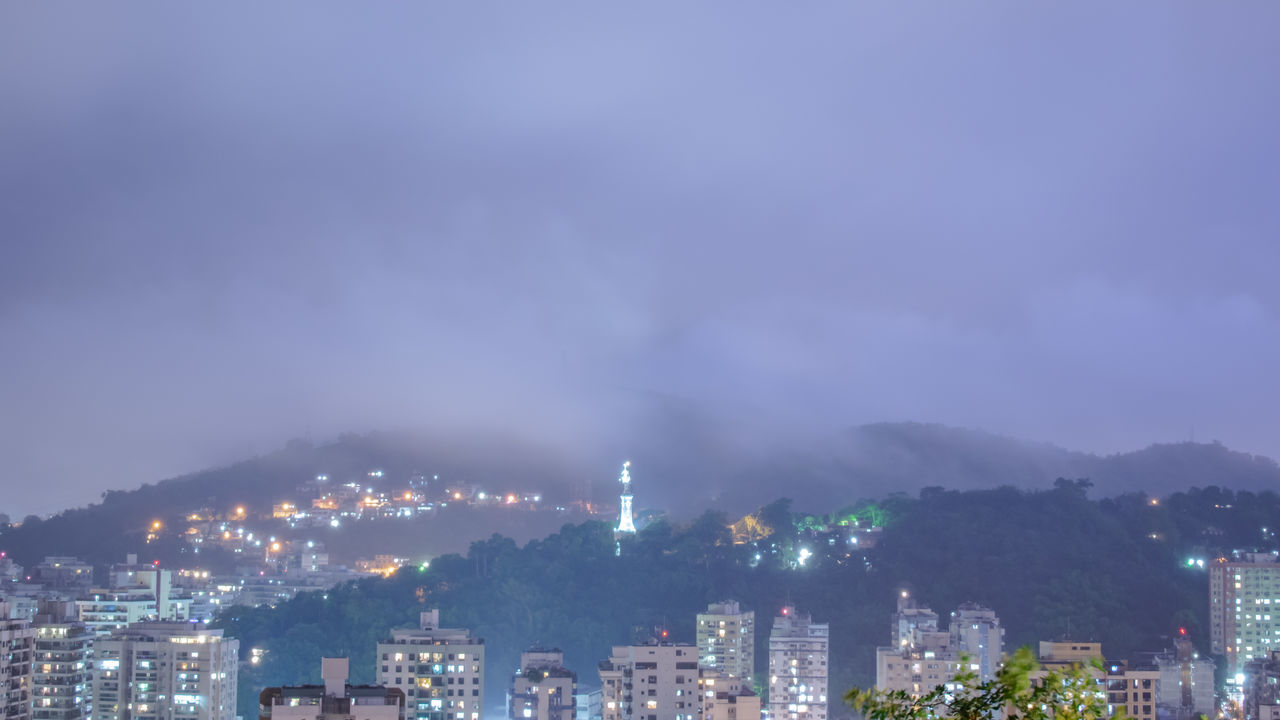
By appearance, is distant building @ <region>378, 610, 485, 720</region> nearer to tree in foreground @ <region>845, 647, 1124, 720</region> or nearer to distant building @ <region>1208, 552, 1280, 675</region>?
distant building @ <region>1208, 552, 1280, 675</region>

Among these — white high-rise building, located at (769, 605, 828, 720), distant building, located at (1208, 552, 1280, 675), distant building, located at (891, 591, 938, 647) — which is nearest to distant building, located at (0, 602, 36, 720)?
white high-rise building, located at (769, 605, 828, 720)

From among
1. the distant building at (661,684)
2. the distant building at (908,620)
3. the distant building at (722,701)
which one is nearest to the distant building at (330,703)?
the distant building at (661,684)

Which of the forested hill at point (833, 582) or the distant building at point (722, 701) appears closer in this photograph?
the distant building at point (722, 701)

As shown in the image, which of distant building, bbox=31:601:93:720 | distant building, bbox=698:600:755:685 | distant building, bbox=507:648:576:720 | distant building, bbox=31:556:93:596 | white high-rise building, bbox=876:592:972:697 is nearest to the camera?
distant building, bbox=31:601:93:720

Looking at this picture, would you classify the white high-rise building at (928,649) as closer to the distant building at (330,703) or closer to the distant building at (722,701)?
the distant building at (722,701)

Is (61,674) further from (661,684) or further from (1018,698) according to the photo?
(1018,698)

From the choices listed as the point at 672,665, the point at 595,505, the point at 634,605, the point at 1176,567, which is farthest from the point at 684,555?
the point at 595,505

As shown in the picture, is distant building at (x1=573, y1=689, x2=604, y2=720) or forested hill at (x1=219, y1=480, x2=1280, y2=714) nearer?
distant building at (x1=573, y1=689, x2=604, y2=720)
